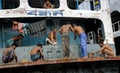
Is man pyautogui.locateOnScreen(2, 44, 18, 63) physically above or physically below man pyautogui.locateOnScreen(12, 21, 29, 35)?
below

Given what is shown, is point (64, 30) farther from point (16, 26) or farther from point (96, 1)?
point (96, 1)

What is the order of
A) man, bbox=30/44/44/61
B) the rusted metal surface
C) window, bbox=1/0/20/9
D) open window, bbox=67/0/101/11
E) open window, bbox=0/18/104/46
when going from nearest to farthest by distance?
the rusted metal surface, man, bbox=30/44/44/61, open window, bbox=0/18/104/46, open window, bbox=67/0/101/11, window, bbox=1/0/20/9

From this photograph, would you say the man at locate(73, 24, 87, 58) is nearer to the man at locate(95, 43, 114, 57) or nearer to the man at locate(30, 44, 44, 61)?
the man at locate(95, 43, 114, 57)

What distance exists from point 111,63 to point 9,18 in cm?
404

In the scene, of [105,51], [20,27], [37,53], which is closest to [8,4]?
[20,27]

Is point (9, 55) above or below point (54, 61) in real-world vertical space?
above

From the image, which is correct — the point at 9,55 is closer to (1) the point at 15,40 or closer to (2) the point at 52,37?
(1) the point at 15,40

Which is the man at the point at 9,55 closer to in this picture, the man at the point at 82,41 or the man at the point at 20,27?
the man at the point at 20,27

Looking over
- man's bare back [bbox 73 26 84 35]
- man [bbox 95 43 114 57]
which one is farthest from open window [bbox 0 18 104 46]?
man [bbox 95 43 114 57]

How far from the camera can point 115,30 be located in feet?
68.9

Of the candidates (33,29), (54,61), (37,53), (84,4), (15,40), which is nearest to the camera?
(54,61)

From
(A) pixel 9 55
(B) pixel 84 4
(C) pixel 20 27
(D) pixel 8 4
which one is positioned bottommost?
(A) pixel 9 55

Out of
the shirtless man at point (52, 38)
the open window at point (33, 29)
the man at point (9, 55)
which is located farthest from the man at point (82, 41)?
the man at point (9, 55)

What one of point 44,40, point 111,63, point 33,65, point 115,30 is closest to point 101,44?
point 111,63
